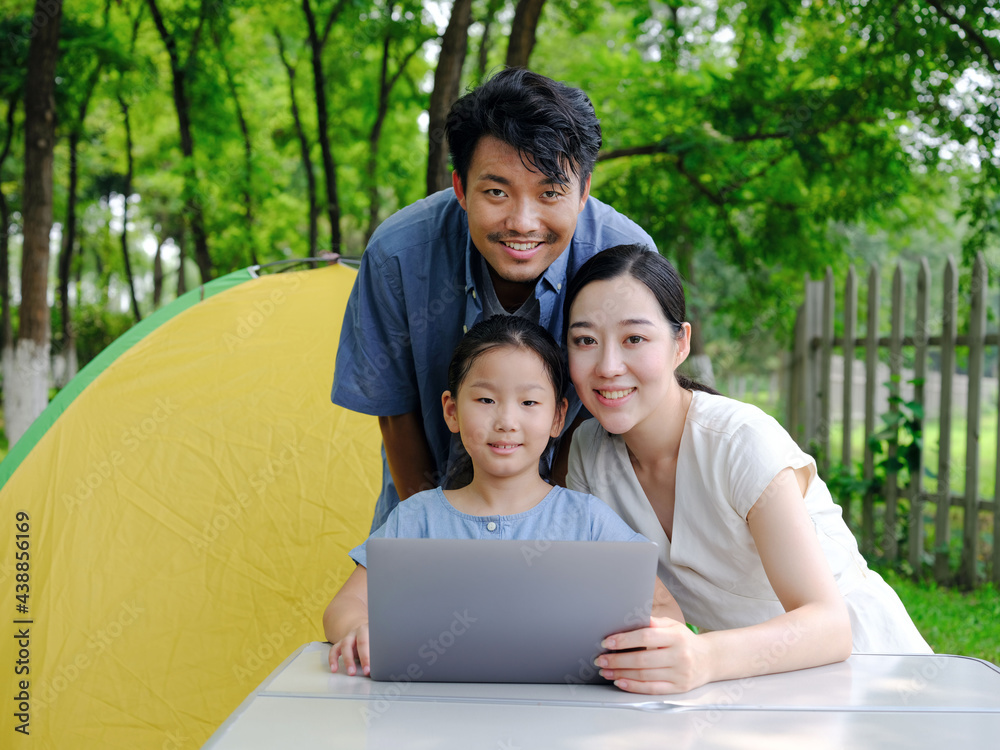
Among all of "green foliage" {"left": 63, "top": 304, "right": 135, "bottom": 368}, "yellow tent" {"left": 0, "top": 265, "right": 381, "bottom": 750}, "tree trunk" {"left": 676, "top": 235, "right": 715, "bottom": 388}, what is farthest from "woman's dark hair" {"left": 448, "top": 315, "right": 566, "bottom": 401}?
"green foliage" {"left": 63, "top": 304, "right": 135, "bottom": 368}

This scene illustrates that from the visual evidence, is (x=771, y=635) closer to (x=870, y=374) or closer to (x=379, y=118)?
(x=870, y=374)

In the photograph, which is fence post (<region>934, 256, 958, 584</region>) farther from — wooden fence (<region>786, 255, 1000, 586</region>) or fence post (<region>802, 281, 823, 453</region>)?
fence post (<region>802, 281, 823, 453</region>)

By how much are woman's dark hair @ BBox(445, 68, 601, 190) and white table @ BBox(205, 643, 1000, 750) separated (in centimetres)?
104

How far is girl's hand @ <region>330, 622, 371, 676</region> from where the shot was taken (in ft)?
4.26

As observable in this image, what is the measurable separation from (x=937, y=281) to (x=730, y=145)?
2030cm

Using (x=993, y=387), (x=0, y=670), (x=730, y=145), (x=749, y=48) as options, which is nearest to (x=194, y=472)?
(x=0, y=670)

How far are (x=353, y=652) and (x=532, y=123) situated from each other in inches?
42.7

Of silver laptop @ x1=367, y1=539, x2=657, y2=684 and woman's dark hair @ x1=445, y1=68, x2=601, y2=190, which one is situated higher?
woman's dark hair @ x1=445, y1=68, x2=601, y2=190

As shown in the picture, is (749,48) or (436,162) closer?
(436,162)

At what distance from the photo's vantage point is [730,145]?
17.3 feet

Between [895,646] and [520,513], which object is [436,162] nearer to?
[520,513]

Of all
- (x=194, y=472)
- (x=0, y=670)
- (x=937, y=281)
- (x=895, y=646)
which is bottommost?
(x=0, y=670)

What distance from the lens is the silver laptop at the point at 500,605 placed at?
1.15 m

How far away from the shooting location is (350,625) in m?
1.49
